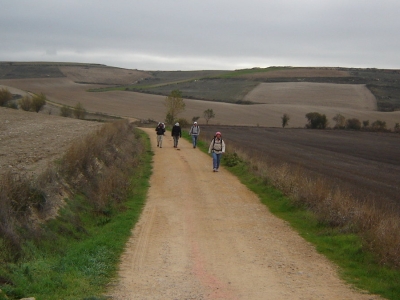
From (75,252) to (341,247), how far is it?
15.4 feet

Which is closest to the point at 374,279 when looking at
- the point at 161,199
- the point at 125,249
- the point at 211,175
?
the point at 125,249

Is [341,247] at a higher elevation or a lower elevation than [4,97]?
lower

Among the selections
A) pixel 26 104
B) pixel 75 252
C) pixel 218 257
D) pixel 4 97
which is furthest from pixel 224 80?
pixel 75 252

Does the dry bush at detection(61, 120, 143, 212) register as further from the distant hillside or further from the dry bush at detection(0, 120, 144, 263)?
the distant hillside

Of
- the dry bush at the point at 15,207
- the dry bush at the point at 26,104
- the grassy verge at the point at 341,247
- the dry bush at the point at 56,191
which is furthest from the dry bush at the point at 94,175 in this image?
the dry bush at the point at 26,104

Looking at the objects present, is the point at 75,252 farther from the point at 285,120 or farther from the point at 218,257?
the point at 285,120

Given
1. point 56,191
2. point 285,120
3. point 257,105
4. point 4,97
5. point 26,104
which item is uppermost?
point 257,105

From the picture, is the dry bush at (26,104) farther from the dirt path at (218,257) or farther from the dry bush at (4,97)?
the dirt path at (218,257)

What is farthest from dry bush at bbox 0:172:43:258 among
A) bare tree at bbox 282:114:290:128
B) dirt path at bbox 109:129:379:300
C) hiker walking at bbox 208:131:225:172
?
bare tree at bbox 282:114:290:128

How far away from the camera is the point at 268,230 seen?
1190 centimetres

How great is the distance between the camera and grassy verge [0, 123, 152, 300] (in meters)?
7.14

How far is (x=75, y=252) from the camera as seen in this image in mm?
9219

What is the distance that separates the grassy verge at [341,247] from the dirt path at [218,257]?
0.23 m

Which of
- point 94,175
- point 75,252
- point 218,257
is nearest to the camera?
point 75,252
